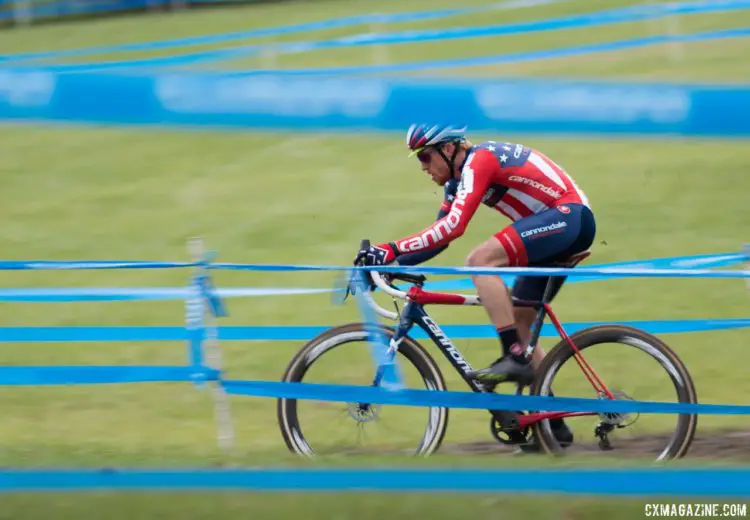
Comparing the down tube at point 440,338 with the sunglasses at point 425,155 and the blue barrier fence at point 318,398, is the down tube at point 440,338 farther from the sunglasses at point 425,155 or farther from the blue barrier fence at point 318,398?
the sunglasses at point 425,155

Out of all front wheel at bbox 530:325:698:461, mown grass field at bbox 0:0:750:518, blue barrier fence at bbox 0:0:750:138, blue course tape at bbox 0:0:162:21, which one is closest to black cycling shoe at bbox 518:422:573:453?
front wheel at bbox 530:325:698:461

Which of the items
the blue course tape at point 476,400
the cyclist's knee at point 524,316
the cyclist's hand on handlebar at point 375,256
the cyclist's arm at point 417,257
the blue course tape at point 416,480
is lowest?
the blue course tape at point 476,400

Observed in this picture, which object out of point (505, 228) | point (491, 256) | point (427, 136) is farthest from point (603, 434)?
point (427, 136)

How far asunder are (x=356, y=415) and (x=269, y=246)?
4.94 metres

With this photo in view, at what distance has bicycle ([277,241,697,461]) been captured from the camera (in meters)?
5.83

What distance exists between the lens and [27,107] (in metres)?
3.31

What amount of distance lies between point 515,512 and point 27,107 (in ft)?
7.66

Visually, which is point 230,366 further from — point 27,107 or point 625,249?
point 27,107

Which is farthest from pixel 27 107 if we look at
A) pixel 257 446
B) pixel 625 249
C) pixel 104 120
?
pixel 625 249

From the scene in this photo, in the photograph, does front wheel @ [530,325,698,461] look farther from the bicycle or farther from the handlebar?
the handlebar

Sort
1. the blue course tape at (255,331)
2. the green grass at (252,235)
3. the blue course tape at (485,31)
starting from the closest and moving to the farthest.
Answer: the blue course tape at (255,331)
the green grass at (252,235)
the blue course tape at (485,31)

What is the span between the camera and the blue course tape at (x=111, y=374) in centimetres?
585

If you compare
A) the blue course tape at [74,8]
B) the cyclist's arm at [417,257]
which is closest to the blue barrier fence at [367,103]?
the cyclist's arm at [417,257]
